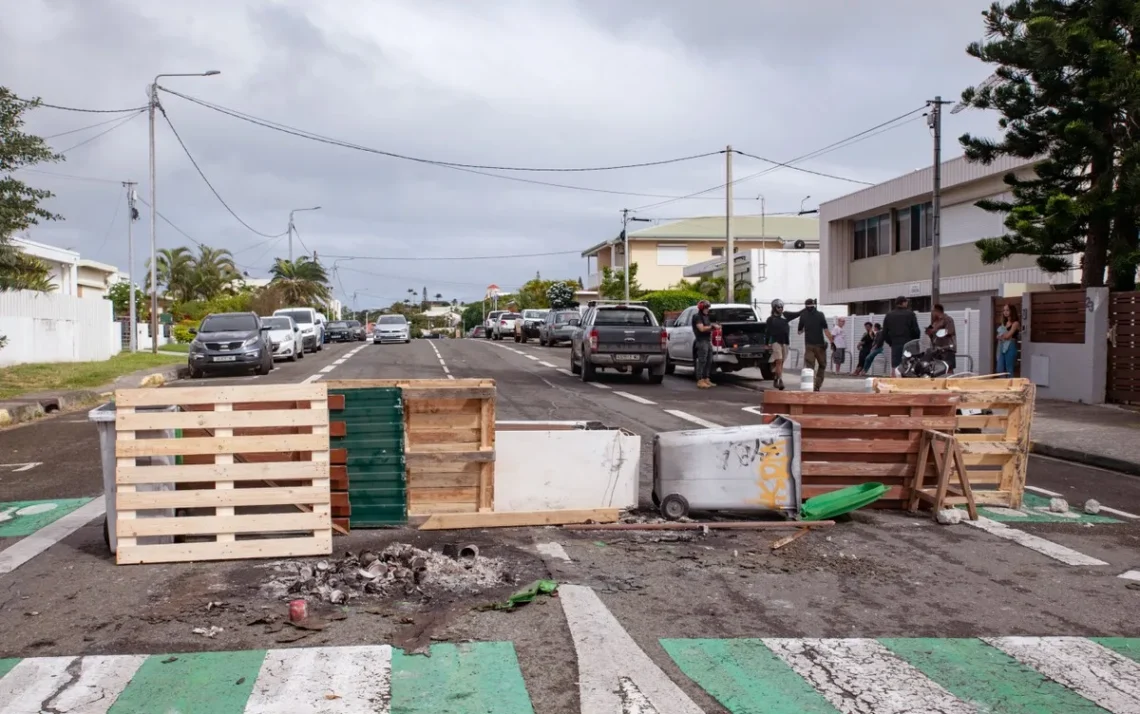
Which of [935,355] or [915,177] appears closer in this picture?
[935,355]

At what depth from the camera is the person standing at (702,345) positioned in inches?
879

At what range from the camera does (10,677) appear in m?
4.81

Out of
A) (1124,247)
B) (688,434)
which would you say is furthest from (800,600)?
(1124,247)

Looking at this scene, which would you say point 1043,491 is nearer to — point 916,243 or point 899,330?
point 899,330

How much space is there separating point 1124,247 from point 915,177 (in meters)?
15.6

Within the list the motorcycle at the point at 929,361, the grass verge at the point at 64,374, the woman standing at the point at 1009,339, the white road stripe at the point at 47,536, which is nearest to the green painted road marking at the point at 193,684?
the white road stripe at the point at 47,536

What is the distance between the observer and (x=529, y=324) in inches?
2079

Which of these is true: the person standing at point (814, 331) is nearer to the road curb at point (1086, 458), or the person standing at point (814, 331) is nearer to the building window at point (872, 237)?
the road curb at point (1086, 458)

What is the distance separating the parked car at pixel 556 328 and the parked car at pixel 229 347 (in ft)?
62.3

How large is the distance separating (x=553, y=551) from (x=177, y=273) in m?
63.2

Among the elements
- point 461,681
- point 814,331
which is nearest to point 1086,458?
point 814,331

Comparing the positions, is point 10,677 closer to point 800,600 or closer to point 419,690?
point 419,690

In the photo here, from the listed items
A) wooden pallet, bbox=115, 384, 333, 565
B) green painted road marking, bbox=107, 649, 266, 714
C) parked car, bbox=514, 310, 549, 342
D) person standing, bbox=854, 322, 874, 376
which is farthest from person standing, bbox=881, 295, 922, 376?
parked car, bbox=514, 310, 549, 342

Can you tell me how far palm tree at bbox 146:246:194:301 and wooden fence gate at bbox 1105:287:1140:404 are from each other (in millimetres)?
58562
